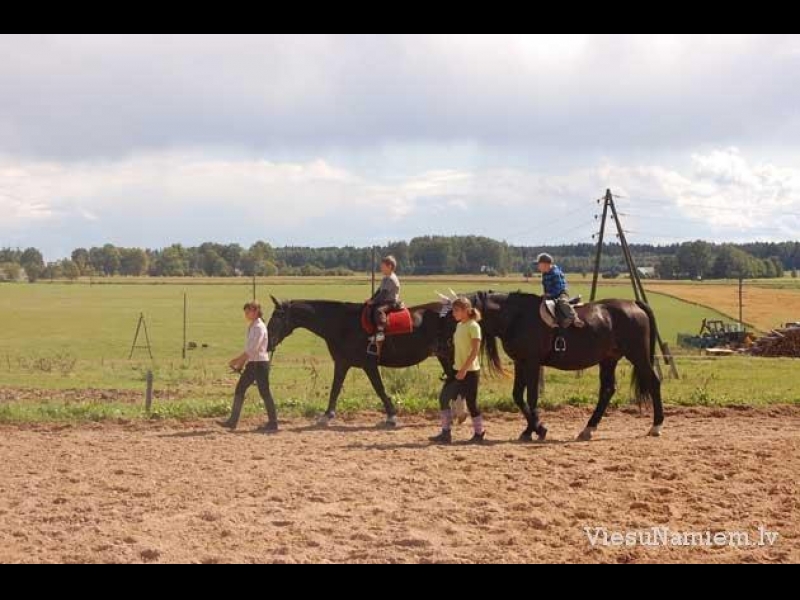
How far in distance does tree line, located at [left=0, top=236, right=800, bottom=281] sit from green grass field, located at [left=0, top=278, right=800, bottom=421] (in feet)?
10.3

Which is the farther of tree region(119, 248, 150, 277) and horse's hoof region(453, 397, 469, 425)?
tree region(119, 248, 150, 277)

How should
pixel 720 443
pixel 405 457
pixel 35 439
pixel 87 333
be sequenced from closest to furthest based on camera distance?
pixel 405 457 < pixel 720 443 < pixel 35 439 < pixel 87 333

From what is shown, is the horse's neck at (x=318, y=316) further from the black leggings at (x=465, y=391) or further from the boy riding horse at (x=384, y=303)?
the black leggings at (x=465, y=391)

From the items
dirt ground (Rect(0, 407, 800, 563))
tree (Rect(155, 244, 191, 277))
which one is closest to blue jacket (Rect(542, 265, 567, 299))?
dirt ground (Rect(0, 407, 800, 563))

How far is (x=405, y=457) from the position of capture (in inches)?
374

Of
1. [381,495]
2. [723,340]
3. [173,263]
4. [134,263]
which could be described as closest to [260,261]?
[173,263]

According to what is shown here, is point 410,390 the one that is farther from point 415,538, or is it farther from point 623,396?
point 415,538

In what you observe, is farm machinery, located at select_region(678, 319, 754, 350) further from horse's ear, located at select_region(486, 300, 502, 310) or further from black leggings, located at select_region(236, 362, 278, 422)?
black leggings, located at select_region(236, 362, 278, 422)

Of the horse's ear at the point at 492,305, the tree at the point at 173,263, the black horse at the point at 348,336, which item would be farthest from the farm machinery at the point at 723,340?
the tree at the point at 173,263

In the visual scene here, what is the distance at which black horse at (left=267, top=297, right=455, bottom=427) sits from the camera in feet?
39.4

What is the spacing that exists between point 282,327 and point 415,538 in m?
6.15

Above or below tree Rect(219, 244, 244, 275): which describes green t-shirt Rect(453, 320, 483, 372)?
below

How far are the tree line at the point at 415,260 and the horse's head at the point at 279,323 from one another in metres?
18.3
